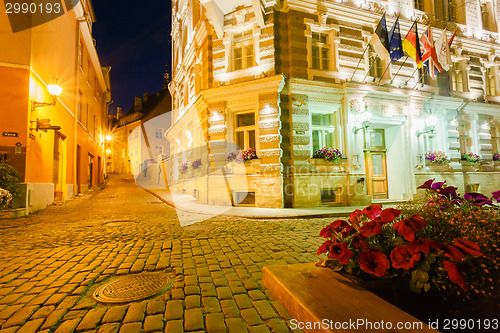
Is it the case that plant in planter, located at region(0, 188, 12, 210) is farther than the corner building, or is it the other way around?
the corner building

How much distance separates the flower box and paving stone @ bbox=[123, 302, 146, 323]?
10163mm

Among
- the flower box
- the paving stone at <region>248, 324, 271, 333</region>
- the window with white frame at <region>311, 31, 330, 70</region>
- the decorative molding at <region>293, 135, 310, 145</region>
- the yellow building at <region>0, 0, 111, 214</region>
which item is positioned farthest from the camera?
the window with white frame at <region>311, 31, 330, 70</region>

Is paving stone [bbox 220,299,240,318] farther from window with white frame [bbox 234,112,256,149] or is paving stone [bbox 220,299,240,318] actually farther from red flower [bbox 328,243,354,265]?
window with white frame [bbox 234,112,256,149]

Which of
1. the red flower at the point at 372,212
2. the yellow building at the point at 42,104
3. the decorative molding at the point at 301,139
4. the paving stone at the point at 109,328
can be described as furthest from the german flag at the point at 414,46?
the yellow building at the point at 42,104

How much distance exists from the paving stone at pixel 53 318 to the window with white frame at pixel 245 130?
34.4 feet

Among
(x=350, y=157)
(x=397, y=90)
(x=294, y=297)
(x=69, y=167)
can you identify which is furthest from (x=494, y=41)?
(x=69, y=167)

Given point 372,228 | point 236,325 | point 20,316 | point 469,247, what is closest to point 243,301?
point 236,325

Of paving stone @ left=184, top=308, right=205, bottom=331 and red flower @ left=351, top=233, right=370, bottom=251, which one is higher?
red flower @ left=351, top=233, right=370, bottom=251

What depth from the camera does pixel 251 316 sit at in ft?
8.32

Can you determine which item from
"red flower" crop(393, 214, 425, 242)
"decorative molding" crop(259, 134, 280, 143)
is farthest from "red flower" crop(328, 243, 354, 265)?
"decorative molding" crop(259, 134, 280, 143)

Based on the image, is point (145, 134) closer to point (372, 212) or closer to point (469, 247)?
point (372, 212)

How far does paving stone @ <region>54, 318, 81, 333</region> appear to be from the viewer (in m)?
2.35

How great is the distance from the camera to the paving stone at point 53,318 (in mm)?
2426

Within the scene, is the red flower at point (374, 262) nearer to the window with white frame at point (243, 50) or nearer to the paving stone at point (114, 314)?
the paving stone at point (114, 314)
